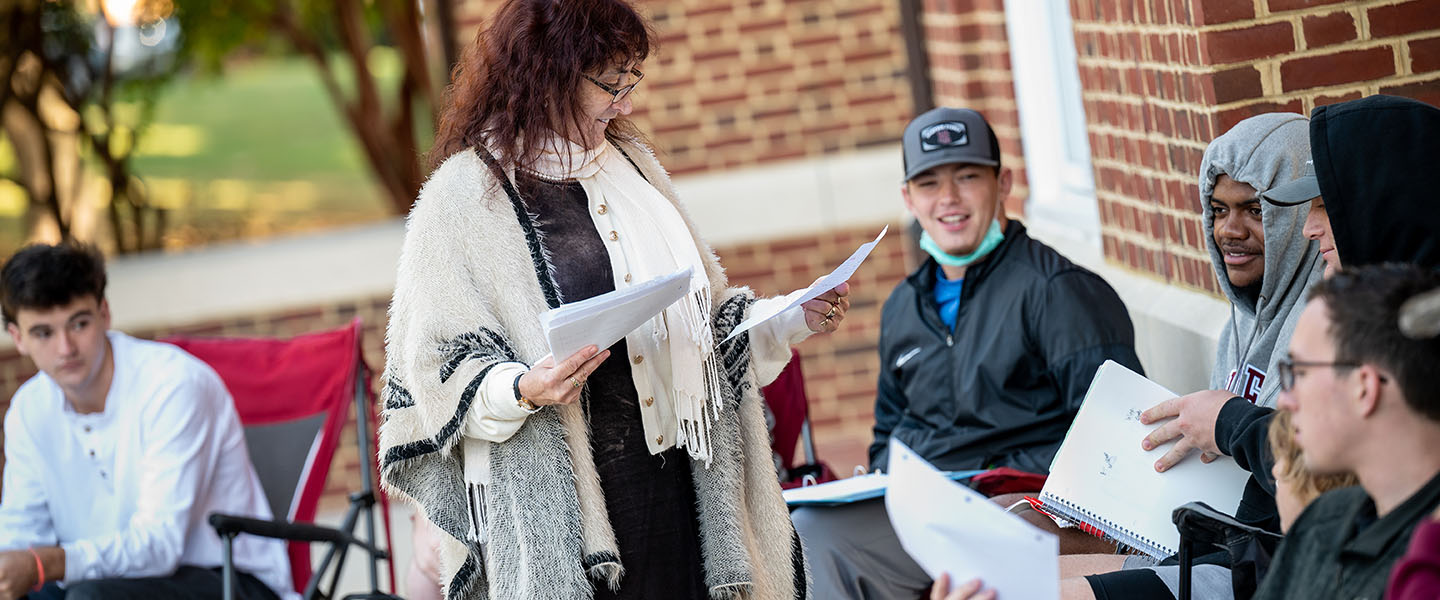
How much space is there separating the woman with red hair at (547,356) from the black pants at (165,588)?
1438mm

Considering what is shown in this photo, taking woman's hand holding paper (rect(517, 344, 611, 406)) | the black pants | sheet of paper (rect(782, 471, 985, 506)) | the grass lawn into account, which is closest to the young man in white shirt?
the black pants

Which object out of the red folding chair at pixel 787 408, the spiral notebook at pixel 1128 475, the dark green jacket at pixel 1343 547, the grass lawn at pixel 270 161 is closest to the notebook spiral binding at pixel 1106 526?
the spiral notebook at pixel 1128 475

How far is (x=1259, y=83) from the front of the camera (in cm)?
356

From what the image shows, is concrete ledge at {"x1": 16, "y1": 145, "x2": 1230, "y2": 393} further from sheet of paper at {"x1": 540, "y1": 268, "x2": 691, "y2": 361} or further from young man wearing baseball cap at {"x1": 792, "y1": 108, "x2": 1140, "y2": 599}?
sheet of paper at {"x1": 540, "y1": 268, "x2": 691, "y2": 361}

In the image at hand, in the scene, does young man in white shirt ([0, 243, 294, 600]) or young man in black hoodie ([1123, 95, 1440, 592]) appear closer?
young man in black hoodie ([1123, 95, 1440, 592])

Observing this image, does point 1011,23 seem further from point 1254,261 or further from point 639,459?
point 639,459

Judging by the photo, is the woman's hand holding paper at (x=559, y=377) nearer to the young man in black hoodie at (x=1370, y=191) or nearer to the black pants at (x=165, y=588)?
the young man in black hoodie at (x=1370, y=191)

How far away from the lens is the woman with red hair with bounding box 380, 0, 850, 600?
8.65ft

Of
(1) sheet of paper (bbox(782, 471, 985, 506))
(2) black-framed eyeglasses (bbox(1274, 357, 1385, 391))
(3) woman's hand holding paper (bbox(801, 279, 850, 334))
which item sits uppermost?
(3) woman's hand holding paper (bbox(801, 279, 850, 334))

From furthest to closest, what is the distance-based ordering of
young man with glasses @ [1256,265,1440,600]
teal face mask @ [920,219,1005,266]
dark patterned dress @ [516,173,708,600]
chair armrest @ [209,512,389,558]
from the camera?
1. teal face mask @ [920,219,1005,266]
2. chair armrest @ [209,512,389,558]
3. dark patterned dress @ [516,173,708,600]
4. young man with glasses @ [1256,265,1440,600]

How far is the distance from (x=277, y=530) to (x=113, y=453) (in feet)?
2.14

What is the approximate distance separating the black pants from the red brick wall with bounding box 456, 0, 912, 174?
3408 mm

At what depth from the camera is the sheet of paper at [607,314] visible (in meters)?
2.38

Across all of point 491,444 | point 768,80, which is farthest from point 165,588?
point 768,80
